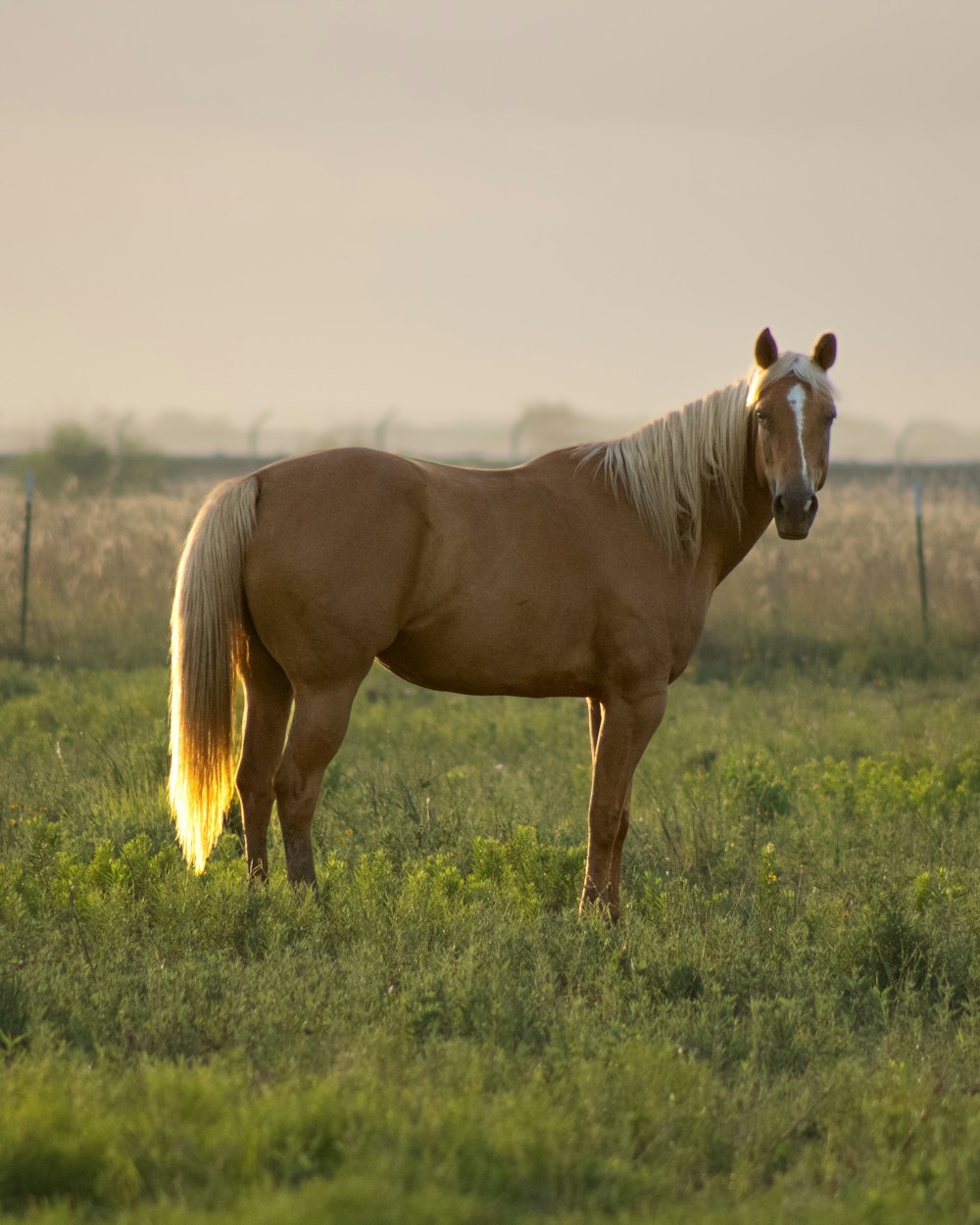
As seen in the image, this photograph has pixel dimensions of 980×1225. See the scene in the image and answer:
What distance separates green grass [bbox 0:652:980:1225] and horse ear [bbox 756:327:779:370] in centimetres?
205

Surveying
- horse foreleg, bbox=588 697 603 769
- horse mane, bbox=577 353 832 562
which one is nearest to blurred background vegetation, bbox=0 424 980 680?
horse foreleg, bbox=588 697 603 769

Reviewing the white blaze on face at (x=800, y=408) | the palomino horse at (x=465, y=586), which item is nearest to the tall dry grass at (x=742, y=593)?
the palomino horse at (x=465, y=586)

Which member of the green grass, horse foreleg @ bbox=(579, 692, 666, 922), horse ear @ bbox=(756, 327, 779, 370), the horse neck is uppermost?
horse ear @ bbox=(756, 327, 779, 370)

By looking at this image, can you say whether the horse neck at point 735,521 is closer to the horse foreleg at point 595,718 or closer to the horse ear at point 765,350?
the horse ear at point 765,350

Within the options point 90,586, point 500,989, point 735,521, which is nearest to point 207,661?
point 500,989

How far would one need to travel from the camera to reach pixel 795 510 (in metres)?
4.82

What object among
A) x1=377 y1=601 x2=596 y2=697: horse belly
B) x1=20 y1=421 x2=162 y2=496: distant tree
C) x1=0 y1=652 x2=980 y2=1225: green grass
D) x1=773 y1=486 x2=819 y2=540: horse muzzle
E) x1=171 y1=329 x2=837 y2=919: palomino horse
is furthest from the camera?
x1=20 y1=421 x2=162 y2=496: distant tree

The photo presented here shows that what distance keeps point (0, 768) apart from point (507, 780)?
2793 millimetres

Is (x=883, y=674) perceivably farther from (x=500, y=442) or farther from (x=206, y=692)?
(x=500, y=442)

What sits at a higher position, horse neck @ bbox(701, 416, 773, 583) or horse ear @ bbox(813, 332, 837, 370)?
horse ear @ bbox(813, 332, 837, 370)

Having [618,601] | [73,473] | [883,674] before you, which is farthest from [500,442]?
[618,601]

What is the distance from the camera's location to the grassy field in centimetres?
276

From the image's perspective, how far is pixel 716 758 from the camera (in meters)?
7.75

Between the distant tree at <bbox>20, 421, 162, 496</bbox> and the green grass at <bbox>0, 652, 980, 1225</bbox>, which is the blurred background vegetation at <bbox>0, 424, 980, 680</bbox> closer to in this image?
the green grass at <bbox>0, 652, 980, 1225</bbox>
